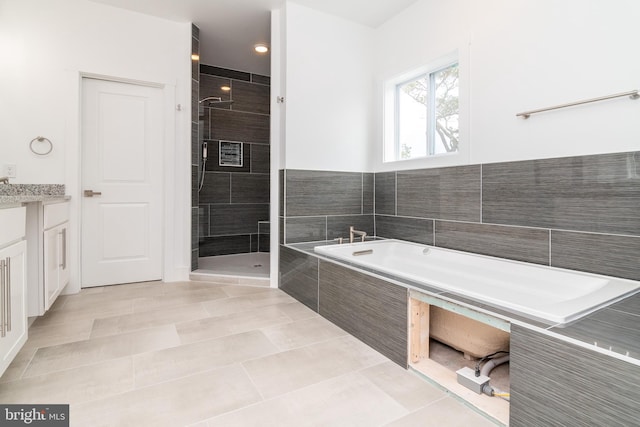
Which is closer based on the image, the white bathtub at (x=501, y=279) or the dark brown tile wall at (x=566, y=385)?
the dark brown tile wall at (x=566, y=385)

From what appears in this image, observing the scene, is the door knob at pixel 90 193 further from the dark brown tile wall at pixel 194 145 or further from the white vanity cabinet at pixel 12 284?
the white vanity cabinet at pixel 12 284

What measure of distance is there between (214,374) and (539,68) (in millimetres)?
2555

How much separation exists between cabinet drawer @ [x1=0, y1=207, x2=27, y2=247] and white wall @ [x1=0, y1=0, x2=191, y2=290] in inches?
59.6

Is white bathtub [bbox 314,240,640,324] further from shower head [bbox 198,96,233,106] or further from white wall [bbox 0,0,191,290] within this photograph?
shower head [bbox 198,96,233,106]

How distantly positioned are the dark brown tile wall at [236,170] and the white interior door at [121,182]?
1012 millimetres

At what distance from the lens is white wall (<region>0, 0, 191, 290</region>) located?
277 centimetres

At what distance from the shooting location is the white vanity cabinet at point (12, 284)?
55.1 inches

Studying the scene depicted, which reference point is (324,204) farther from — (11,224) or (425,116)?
(11,224)

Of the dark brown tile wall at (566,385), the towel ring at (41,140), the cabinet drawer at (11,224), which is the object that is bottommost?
the dark brown tile wall at (566,385)

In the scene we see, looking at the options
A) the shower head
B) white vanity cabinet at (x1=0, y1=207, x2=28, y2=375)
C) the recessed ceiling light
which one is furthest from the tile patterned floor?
the recessed ceiling light

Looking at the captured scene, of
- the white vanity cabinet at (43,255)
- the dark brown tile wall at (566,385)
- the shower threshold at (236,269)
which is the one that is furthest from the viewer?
the shower threshold at (236,269)

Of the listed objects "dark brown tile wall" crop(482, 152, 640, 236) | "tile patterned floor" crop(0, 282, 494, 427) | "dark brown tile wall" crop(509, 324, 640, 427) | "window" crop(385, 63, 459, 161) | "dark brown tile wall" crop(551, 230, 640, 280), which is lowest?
"tile patterned floor" crop(0, 282, 494, 427)

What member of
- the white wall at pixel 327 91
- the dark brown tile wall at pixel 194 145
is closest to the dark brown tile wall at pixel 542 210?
the white wall at pixel 327 91

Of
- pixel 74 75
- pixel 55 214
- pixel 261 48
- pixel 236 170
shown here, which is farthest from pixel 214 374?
pixel 261 48
